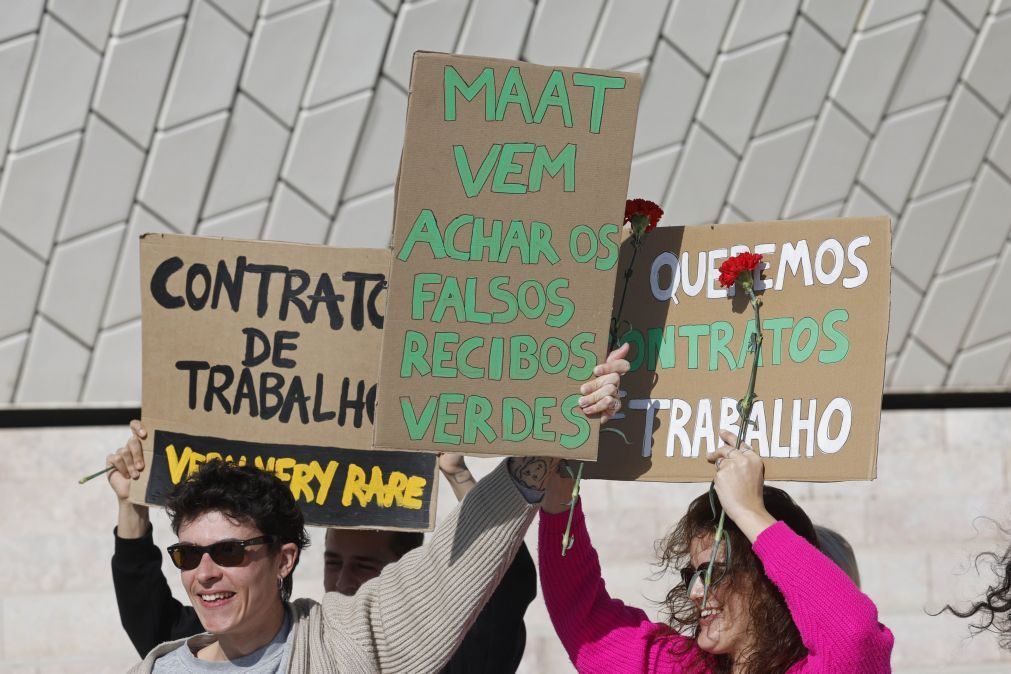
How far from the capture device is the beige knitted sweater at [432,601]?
2.03m

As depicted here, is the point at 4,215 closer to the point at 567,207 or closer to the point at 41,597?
the point at 41,597

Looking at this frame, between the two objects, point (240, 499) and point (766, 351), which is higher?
point (766, 351)

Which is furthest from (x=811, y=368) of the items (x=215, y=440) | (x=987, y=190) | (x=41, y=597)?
(x=987, y=190)

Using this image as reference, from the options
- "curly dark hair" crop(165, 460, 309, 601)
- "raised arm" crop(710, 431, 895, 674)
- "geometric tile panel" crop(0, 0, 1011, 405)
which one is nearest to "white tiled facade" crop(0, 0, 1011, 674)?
"geometric tile panel" crop(0, 0, 1011, 405)

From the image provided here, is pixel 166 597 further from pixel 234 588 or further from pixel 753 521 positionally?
pixel 753 521

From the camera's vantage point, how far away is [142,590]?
2461mm

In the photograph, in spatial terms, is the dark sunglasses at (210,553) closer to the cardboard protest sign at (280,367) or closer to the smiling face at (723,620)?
the cardboard protest sign at (280,367)

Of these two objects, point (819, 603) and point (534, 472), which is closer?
point (819, 603)

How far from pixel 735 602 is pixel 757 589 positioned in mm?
43

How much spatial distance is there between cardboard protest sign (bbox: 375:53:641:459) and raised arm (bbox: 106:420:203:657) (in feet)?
2.39

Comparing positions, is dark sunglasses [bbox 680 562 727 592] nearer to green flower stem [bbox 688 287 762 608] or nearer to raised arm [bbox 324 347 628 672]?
green flower stem [bbox 688 287 762 608]

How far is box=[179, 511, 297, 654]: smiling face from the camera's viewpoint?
205 cm

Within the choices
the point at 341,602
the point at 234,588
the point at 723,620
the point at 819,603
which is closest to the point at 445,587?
the point at 341,602

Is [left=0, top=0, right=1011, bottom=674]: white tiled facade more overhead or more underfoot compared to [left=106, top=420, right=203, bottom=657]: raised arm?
more overhead
